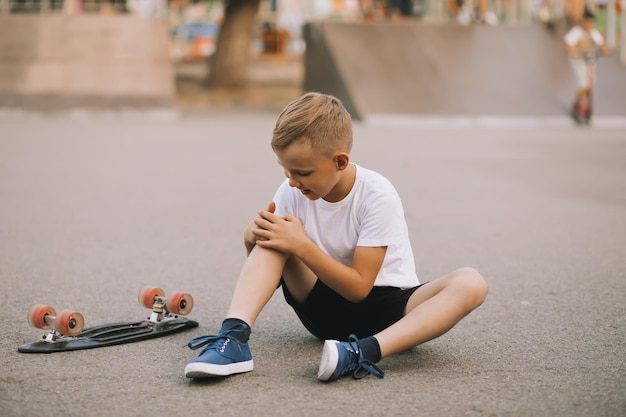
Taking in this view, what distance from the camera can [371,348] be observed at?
3707mm

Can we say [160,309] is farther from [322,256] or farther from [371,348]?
[371,348]

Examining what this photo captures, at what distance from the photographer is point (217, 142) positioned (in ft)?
47.5

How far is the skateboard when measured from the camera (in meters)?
4.00

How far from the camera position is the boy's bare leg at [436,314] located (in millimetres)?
3732

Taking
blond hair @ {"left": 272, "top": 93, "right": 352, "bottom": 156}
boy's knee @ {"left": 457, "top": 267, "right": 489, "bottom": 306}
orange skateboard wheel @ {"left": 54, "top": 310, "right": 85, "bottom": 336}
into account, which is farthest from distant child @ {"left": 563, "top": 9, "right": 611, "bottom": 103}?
orange skateboard wheel @ {"left": 54, "top": 310, "right": 85, "bottom": 336}

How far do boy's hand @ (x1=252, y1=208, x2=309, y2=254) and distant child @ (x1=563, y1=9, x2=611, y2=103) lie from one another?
14992 mm

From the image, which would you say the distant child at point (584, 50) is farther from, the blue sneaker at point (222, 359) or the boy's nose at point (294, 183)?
the blue sneaker at point (222, 359)

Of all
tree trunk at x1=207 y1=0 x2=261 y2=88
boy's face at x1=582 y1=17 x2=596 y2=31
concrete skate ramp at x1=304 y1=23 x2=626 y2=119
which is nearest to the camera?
concrete skate ramp at x1=304 y1=23 x2=626 y2=119

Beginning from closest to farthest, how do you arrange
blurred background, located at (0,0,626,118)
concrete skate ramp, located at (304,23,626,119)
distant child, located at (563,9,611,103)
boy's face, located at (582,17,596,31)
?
distant child, located at (563,9,611,103), concrete skate ramp, located at (304,23,626,119), blurred background, located at (0,0,626,118), boy's face, located at (582,17,596,31)

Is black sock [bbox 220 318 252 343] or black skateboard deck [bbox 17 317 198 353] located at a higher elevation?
black sock [bbox 220 318 252 343]

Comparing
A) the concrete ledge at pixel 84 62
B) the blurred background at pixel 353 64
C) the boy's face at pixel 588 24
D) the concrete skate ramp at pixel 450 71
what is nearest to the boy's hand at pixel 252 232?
the concrete skate ramp at pixel 450 71

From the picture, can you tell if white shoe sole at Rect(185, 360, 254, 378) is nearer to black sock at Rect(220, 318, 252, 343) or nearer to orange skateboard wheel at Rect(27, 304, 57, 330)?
black sock at Rect(220, 318, 252, 343)

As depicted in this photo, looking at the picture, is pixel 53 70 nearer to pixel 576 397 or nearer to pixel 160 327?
pixel 160 327

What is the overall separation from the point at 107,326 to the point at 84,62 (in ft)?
50.9
